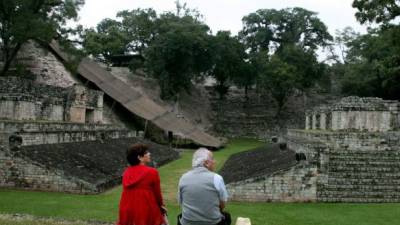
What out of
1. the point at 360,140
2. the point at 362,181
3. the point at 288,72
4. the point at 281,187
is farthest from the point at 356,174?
the point at 288,72

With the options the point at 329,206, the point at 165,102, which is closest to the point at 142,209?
the point at 329,206

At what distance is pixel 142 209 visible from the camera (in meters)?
5.76

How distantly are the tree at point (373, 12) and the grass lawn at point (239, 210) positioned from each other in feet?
26.7

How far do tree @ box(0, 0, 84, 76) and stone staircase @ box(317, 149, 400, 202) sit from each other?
1878 cm

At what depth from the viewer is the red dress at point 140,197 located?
5754mm

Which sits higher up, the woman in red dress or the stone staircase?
the woman in red dress

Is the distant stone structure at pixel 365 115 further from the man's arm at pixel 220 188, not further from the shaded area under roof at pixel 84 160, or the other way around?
the man's arm at pixel 220 188

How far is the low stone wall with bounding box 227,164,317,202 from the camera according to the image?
44.7ft

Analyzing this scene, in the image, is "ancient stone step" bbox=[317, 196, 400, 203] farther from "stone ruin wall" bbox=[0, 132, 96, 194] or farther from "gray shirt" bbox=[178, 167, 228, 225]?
"gray shirt" bbox=[178, 167, 228, 225]

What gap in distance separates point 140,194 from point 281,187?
27.6 feet

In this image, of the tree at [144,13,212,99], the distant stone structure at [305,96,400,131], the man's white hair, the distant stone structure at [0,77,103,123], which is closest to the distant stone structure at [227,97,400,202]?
the distant stone structure at [305,96,400,131]

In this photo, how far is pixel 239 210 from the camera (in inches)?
481

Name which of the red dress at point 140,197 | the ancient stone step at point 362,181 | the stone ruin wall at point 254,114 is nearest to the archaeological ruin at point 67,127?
the ancient stone step at point 362,181

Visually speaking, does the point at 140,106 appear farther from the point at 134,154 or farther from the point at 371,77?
the point at 134,154
